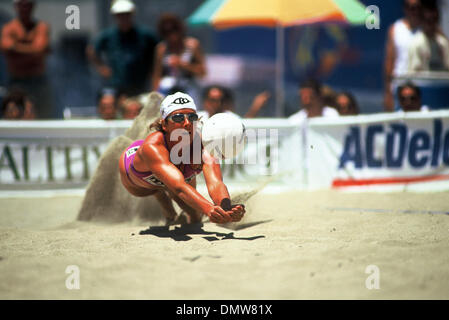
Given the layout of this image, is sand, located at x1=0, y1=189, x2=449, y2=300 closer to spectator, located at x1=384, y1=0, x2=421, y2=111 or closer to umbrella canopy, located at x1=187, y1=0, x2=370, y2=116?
spectator, located at x1=384, y1=0, x2=421, y2=111

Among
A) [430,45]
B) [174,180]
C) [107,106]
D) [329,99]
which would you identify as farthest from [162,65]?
[174,180]

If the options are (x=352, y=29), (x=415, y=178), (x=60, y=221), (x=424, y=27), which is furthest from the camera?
(x=352, y=29)

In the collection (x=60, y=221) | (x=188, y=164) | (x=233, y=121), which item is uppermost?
(x=233, y=121)

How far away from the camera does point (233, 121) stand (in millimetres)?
4414

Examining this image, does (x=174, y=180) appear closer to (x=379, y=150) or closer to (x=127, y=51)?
(x=379, y=150)

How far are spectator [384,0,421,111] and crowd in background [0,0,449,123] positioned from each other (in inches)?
0.5

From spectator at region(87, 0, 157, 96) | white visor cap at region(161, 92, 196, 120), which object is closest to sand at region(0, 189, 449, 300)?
white visor cap at region(161, 92, 196, 120)

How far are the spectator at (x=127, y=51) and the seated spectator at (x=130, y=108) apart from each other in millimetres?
389

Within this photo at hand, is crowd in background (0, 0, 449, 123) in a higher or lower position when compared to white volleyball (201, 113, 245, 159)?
higher

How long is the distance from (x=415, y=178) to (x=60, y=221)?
416 centimetres

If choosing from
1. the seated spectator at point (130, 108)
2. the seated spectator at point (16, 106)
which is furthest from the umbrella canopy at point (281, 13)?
the seated spectator at point (16, 106)

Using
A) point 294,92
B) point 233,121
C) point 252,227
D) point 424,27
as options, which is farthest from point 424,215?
point 294,92

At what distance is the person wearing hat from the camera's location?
4.26 meters

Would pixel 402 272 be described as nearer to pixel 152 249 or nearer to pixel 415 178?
pixel 152 249
